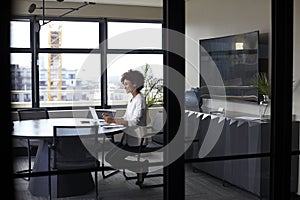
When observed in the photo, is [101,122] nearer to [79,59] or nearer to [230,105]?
[230,105]

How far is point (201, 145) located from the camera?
2.13 m

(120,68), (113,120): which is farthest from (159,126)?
(120,68)

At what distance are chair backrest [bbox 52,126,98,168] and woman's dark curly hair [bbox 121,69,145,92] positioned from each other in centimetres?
45

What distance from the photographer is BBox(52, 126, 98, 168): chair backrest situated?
2.45 meters

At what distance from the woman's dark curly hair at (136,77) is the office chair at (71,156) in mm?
434

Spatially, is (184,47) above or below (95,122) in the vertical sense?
above

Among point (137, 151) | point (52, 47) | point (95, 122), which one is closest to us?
point (137, 151)

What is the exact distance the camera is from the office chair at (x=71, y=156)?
2.16m

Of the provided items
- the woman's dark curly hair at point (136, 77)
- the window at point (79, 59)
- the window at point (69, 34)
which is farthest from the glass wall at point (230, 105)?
the window at point (69, 34)

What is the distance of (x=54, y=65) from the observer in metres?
4.23

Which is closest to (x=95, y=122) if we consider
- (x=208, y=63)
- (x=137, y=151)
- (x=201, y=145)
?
(x=137, y=151)

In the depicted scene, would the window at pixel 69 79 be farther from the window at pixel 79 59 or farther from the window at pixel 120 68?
the window at pixel 120 68

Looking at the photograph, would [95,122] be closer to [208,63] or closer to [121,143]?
[121,143]

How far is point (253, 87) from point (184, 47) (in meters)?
1.41
